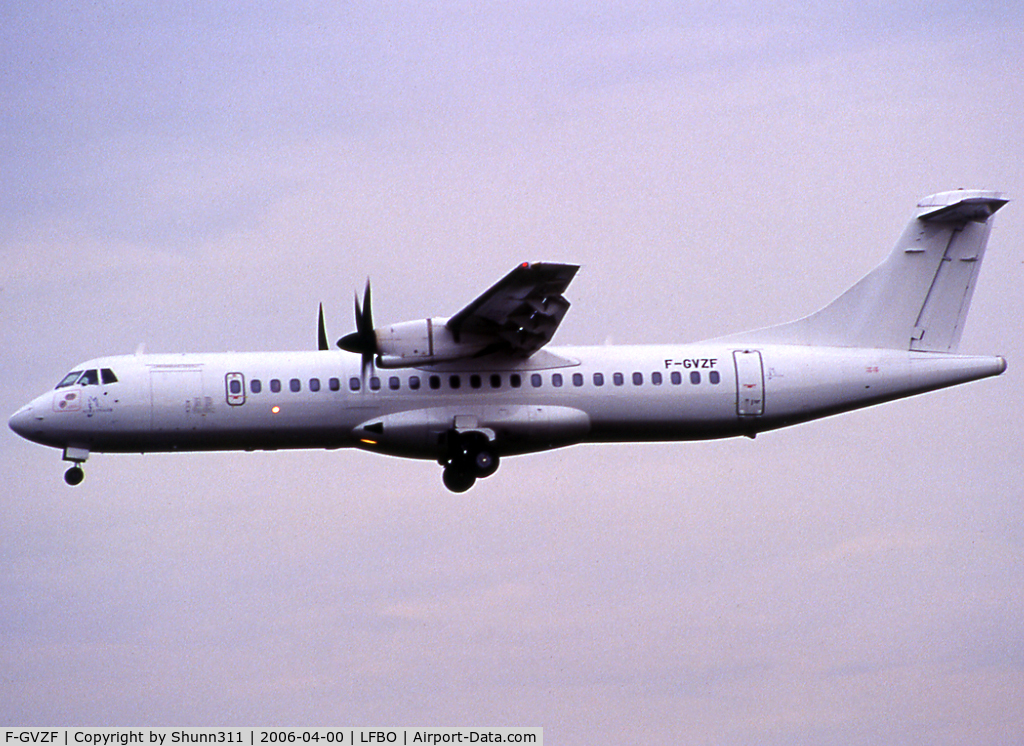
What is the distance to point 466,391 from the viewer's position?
25.4 metres

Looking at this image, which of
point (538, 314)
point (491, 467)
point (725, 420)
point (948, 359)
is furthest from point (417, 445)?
point (948, 359)

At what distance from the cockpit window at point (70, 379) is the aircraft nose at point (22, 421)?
713 millimetres

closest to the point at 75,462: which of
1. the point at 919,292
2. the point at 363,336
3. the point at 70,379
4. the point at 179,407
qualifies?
the point at 70,379

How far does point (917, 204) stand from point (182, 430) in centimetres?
1593

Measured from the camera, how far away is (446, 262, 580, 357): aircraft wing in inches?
894

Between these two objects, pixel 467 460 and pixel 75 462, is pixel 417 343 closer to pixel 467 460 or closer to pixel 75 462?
pixel 467 460

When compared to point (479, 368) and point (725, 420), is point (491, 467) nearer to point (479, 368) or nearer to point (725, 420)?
point (479, 368)

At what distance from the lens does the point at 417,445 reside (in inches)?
993

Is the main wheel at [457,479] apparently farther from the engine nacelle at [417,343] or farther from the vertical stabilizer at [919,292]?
the vertical stabilizer at [919,292]

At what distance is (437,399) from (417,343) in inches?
66.9

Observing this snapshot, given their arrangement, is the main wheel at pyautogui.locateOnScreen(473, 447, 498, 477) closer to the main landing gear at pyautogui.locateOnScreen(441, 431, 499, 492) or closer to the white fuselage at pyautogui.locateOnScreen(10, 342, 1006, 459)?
the main landing gear at pyautogui.locateOnScreen(441, 431, 499, 492)

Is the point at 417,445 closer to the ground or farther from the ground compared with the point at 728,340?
closer to the ground

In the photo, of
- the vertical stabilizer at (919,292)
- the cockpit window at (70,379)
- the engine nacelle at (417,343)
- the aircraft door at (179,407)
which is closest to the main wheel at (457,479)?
the engine nacelle at (417,343)

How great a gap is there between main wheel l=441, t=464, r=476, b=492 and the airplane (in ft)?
0.17
